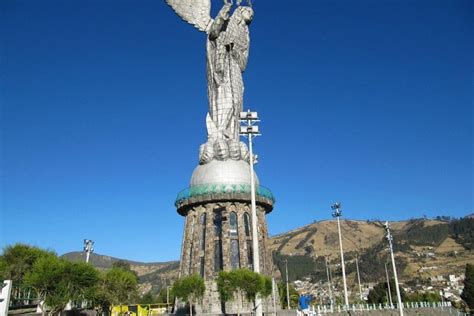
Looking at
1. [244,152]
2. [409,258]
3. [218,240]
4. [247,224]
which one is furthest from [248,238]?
[409,258]

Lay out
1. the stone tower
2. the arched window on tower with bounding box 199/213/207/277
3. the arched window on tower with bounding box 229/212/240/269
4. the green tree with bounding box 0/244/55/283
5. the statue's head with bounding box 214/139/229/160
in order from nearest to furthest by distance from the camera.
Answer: the green tree with bounding box 0/244/55/283, the stone tower, the arched window on tower with bounding box 229/212/240/269, the arched window on tower with bounding box 199/213/207/277, the statue's head with bounding box 214/139/229/160

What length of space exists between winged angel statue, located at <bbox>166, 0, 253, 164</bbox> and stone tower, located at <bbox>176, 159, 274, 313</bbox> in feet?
7.97

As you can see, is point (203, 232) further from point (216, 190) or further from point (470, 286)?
point (470, 286)

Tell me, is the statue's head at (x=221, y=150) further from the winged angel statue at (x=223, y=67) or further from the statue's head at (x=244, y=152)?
the statue's head at (x=244, y=152)

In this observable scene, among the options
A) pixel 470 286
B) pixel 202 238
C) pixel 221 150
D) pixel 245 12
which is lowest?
pixel 470 286

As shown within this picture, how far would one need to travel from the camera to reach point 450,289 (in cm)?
9862

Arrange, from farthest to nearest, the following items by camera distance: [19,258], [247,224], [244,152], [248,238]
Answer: [244,152] < [247,224] < [248,238] < [19,258]

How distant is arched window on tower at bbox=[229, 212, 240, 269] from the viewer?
41281mm

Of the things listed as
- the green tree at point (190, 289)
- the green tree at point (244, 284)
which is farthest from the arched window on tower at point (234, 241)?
the green tree at point (244, 284)

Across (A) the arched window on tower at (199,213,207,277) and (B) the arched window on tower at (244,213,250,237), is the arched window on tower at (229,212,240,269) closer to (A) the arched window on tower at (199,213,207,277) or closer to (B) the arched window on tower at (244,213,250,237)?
(B) the arched window on tower at (244,213,250,237)

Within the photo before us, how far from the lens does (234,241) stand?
139 feet

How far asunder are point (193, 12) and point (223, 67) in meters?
7.58

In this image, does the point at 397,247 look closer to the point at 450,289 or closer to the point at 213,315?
the point at 450,289

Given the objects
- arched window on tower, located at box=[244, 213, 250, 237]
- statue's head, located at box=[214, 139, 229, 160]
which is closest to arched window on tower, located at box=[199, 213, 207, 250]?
arched window on tower, located at box=[244, 213, 250, 237]
